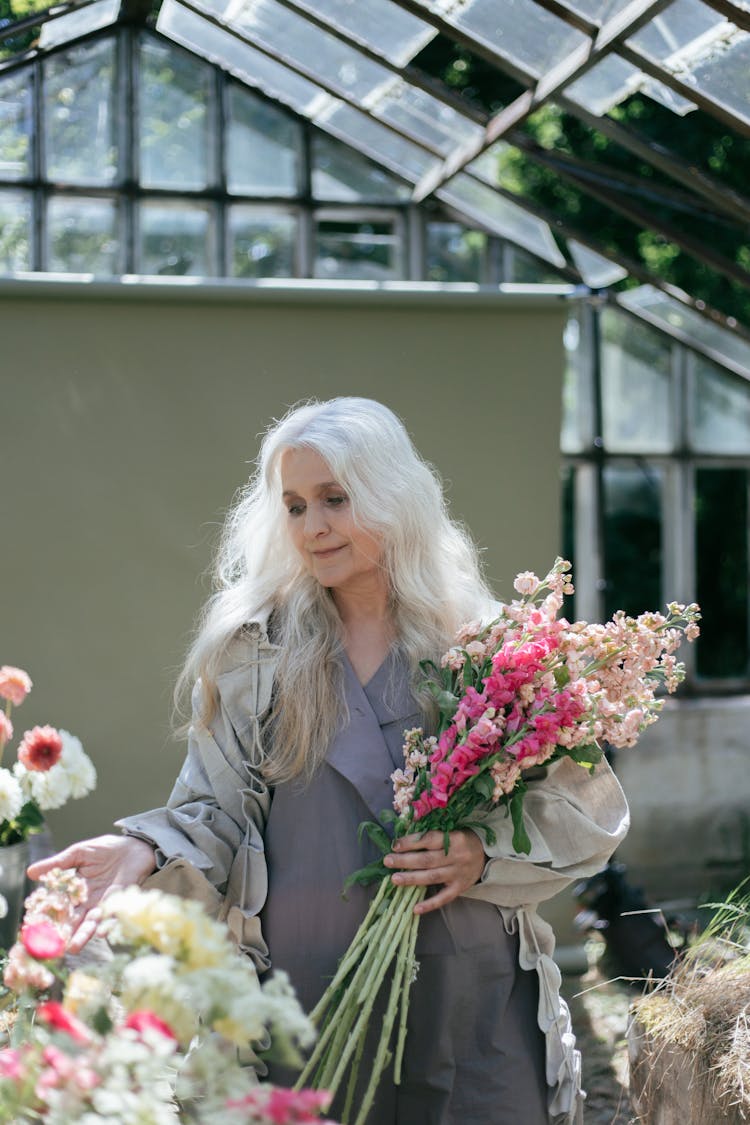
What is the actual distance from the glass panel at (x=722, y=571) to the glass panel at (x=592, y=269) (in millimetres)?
1323

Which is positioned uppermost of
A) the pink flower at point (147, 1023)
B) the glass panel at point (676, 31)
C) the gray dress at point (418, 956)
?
the glass panel at point (676, 31)

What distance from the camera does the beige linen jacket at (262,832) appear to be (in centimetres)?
198

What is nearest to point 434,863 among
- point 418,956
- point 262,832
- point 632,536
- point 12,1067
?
point 418,956

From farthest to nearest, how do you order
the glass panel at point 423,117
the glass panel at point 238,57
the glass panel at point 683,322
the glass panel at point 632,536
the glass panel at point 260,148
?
1. the glass panel at point 632,536
2. the glass panel at point 683,322
3. the glass panel at point 260,148
4. the glass panel at point 238,57
5. the glass panel at point 423,117

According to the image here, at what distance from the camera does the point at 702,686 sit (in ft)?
20.5

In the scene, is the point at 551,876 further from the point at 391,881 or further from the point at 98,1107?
the point at 98,1107

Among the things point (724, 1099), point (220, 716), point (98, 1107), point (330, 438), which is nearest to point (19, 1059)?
point (98, 1107)

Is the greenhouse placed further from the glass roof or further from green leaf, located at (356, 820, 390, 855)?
green leaf, located at (356, 820, 390, 855)

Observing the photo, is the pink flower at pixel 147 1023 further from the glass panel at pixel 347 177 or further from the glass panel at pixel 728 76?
the glass panel at pixel 347 177

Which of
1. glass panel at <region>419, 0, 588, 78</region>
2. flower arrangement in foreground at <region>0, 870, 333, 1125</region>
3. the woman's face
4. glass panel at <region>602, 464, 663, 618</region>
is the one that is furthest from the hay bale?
glass panel at <region>602, 464, 663, 618</region>

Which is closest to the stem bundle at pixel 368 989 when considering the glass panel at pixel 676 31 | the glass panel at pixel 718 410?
the glass panel at pixel 676 31

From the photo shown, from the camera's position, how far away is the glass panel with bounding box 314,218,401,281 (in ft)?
18.3

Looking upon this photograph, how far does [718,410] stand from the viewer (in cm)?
603

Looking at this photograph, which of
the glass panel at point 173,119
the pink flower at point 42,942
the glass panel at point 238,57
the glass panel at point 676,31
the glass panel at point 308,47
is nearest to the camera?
the pink flower at point 42,942
